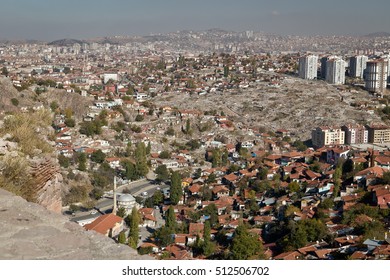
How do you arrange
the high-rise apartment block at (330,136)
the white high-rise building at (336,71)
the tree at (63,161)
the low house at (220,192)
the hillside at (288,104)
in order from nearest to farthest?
the low house at (220,192) < the tree at (63,161) < the high-rise apartment block at (330,136) < the hillside at (288,104) < the white high-rise building at (336,71)

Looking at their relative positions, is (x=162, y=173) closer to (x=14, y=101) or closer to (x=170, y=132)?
(x=170, y=132)

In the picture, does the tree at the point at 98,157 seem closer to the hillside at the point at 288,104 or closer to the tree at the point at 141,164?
the tree at the point at 141,164

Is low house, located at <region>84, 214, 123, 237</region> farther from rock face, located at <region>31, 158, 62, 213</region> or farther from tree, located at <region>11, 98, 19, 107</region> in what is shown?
tree, located at <region>11, 98, 19, 107</region>

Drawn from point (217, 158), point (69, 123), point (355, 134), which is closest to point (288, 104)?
point (355, 134)

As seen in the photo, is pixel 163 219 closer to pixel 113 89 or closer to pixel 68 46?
pixel 113 89

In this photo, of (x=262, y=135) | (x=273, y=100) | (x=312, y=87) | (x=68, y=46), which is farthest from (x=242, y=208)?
(x=68, y=46)

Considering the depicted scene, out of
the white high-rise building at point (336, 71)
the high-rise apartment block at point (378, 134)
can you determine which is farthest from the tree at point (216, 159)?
the white high-rise building at point (336, 71)
